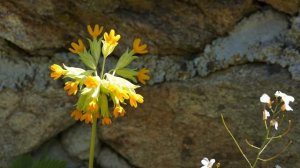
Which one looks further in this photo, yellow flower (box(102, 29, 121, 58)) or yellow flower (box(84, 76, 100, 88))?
yellow flower (box(102, 29, 121, 58))

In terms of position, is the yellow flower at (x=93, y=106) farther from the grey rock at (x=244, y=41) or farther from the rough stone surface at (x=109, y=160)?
the rough stone surface at (x=109, y=160)

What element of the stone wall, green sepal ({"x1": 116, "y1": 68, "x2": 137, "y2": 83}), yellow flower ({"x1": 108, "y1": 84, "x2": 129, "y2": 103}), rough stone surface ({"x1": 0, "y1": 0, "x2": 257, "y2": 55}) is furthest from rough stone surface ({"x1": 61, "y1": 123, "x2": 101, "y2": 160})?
yellow flower ({"x1": 108, "y1": 84, "x2": 129, "y2": 103})

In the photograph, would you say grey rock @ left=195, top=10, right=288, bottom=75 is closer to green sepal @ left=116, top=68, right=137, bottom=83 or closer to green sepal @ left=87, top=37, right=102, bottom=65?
green sepal @ left=116, top=68, right=137, bottom=83

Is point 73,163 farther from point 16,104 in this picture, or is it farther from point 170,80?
point 170,80

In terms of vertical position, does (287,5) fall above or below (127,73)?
above

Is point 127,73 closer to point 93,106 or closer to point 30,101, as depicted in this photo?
point 93,106

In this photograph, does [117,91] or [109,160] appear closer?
[117,91]

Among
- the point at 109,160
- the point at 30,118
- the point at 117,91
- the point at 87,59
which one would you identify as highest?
the point at 87,59

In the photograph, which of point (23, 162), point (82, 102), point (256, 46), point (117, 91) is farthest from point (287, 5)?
point (23, 162)
